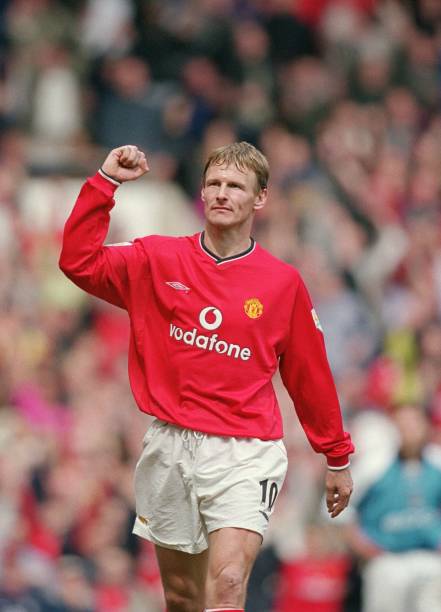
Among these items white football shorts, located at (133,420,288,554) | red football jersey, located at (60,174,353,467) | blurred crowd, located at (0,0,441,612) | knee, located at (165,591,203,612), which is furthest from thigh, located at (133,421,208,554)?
blurred crowd, located at (0,0,441,612)

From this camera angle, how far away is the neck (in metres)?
7.14

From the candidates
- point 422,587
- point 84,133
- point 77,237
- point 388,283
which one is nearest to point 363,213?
point 388,283

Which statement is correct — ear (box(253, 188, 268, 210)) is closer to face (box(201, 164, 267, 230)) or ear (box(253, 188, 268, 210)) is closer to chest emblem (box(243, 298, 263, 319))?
face (box(201, 164, 267, 230))

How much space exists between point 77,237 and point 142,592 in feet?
18.1

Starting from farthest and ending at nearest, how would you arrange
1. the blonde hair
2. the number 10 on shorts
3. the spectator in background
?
the spectator in background
the blonde hair
the number 10 on shorts

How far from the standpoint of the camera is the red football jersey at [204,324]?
6988 mm

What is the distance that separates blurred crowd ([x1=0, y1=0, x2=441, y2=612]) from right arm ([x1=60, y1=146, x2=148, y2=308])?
14.5 ft

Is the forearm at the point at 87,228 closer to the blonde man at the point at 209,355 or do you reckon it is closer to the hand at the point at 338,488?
the blonde man at the point at 209,355

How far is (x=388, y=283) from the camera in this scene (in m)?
16.0

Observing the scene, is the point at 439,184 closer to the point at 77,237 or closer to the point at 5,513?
the point at 5,513

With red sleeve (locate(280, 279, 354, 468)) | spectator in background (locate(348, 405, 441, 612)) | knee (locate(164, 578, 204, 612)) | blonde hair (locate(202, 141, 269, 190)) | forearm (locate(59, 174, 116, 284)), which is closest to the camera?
forearm (locate(59, 174, 116, 284))

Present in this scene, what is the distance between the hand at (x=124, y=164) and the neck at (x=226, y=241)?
1.41ft

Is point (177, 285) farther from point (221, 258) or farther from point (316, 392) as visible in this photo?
point (316, 392)

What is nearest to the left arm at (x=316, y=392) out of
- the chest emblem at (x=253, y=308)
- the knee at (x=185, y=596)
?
the chest emblem at (x=253, y=308)
